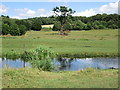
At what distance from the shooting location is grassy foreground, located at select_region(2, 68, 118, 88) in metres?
8.95

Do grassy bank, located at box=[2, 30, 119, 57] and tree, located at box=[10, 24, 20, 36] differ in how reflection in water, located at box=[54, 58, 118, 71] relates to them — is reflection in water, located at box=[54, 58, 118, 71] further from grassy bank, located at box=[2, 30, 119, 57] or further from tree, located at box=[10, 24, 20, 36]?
tree, located at box=[10, 24, 20, 36]

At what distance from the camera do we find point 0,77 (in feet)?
32.3

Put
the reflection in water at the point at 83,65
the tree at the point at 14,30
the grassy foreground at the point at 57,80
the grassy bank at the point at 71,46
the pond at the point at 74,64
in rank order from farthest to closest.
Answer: the tree at the point at 14,30
the grassy bank at the point at 71,46
the reflection in water at the point at 83,65
the pond at the point at 74,64
the grassy foreground at the point at 57,80

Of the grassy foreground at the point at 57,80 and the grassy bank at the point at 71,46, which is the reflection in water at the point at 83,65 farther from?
the grassy foreground at the point at 57,80

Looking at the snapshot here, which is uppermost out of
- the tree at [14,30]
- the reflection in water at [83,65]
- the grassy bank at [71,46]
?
the tree at [14,30]

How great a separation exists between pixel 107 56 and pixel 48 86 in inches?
845

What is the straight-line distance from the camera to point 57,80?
9773 millimetres

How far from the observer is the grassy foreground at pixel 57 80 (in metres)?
8.95

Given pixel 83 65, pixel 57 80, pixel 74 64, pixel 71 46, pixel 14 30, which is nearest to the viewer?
pixel 57 80

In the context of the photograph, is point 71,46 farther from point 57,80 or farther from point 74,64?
point 57,80

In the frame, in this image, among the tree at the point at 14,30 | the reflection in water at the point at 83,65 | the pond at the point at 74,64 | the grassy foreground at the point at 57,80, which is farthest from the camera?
the tree at the point at 14,30

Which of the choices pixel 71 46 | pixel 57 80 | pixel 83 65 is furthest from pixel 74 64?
pixel 71 46

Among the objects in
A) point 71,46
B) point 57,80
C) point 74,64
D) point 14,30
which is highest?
point 14,30

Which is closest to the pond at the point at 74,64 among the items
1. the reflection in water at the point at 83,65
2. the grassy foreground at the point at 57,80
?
the reflection in water at the point at 83,65
